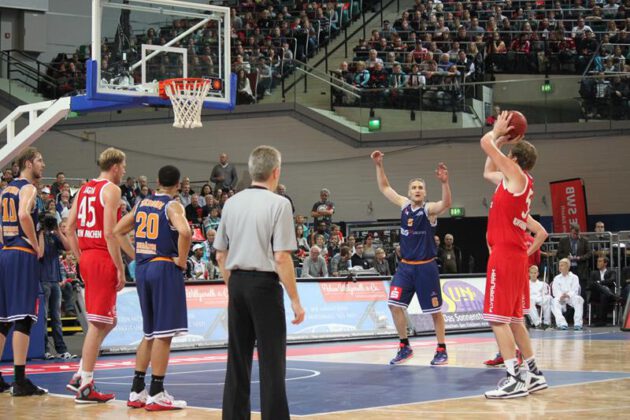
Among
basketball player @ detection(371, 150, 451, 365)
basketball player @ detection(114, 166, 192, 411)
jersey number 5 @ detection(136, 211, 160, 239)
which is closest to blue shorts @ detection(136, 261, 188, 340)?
basketball player @ detection(114, 166, 192, 411)

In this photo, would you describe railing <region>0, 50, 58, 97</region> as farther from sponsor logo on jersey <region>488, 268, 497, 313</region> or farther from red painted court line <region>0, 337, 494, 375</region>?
sponsor logo on jersey <region>488, 268, 497, 313</region>

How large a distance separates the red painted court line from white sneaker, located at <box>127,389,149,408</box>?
3601 mm

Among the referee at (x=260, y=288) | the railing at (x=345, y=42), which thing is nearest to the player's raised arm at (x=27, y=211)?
the referee at (x=260, y=288)

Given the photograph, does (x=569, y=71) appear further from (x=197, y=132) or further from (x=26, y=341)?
(x=26, y=341)

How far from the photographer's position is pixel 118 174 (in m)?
9.35

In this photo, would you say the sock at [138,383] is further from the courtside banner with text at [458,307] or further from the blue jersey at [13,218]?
the courtside banner with text at [458,307]

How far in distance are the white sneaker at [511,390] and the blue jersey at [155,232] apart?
10.4 feet

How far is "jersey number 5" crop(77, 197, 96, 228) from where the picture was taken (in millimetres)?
9172

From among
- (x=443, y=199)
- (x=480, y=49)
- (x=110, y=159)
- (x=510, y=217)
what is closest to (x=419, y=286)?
(x=443, y=199)

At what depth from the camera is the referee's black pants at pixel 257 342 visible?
6.19 metres

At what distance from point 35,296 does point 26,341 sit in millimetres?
486

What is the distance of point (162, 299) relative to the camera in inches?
339

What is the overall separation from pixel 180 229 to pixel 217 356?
20.0 feet

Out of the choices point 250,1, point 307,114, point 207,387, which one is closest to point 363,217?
point 307,114
